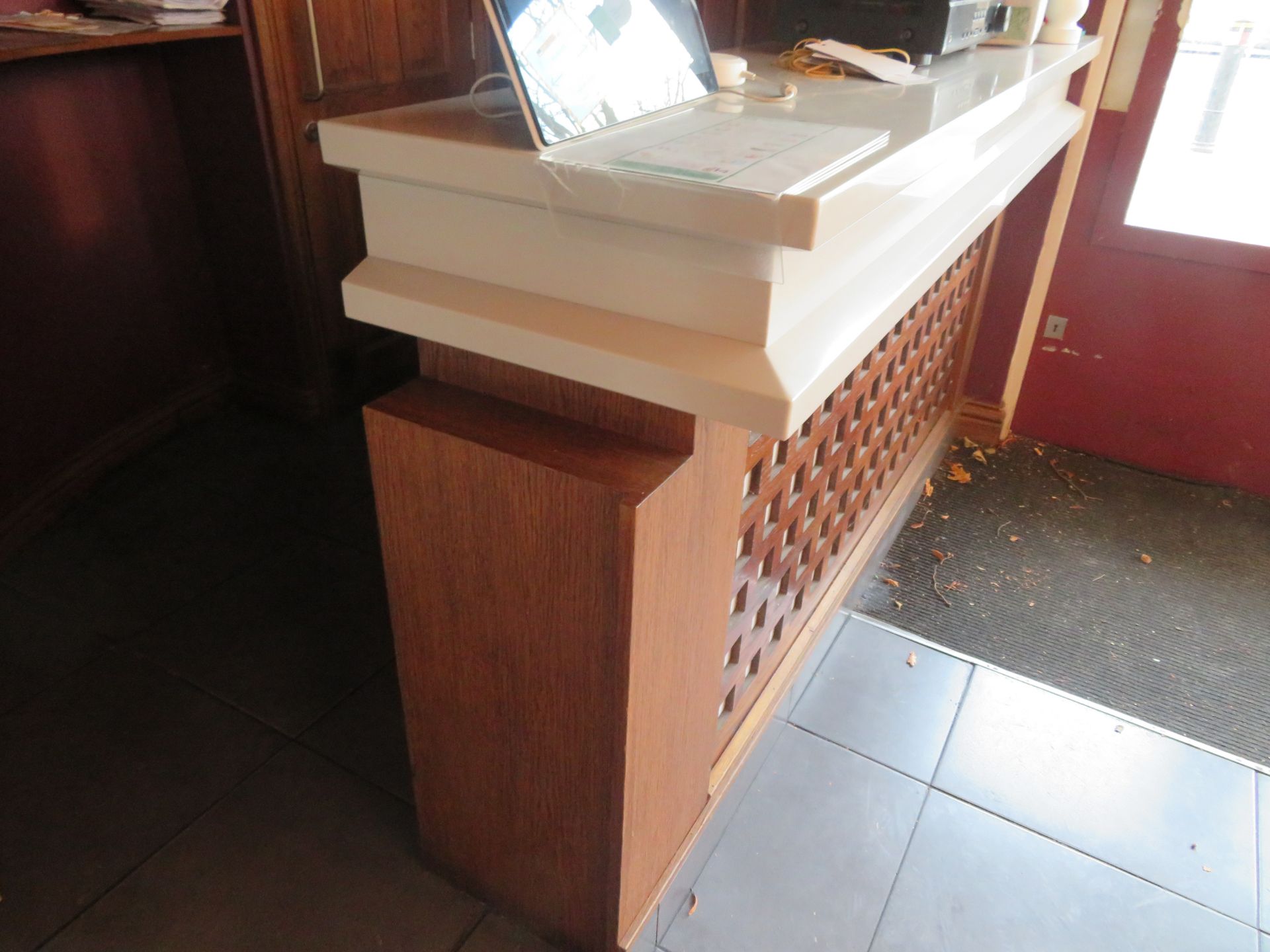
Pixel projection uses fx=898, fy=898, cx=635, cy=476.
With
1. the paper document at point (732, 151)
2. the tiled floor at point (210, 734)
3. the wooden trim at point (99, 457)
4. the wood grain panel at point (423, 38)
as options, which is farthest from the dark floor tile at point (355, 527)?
the paper document at point (732, 151)

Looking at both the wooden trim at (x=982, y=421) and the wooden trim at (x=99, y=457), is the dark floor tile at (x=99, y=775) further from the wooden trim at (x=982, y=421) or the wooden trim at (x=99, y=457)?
the wooden trim at (x=982, y=421)

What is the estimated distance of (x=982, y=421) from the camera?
105 inches

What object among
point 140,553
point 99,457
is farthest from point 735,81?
point 99,457

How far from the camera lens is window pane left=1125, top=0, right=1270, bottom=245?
211 cm

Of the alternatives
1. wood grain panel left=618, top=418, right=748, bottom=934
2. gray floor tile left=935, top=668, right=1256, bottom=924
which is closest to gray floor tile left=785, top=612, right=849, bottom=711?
gray floor tile left=935, top=668, right=1256, bottom=924

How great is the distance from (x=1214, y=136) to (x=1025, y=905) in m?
1.90

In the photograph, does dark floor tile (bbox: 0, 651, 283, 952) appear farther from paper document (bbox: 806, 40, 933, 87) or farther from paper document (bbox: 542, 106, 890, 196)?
paper document (bbox: 806, 40, 933, 87)

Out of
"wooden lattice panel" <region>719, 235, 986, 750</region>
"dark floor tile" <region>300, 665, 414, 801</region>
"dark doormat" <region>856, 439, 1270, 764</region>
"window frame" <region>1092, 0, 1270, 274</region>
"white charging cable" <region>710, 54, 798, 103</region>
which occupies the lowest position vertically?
"dark doormat" <region>856, 439, 1270, 764</region>

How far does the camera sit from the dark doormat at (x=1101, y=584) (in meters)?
1.87

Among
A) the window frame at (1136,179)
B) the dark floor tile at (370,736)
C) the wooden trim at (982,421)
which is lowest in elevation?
the dark floor tile at (370,736)

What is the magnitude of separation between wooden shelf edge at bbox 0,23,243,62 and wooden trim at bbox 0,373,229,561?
91cm

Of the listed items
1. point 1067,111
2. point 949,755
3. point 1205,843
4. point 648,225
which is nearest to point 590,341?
point 648,225

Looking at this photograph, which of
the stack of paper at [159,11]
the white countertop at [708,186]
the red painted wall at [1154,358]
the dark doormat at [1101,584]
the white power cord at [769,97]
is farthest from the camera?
the red painted wall at [1154,358]

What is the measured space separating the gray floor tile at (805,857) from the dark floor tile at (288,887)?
15.4 inches
